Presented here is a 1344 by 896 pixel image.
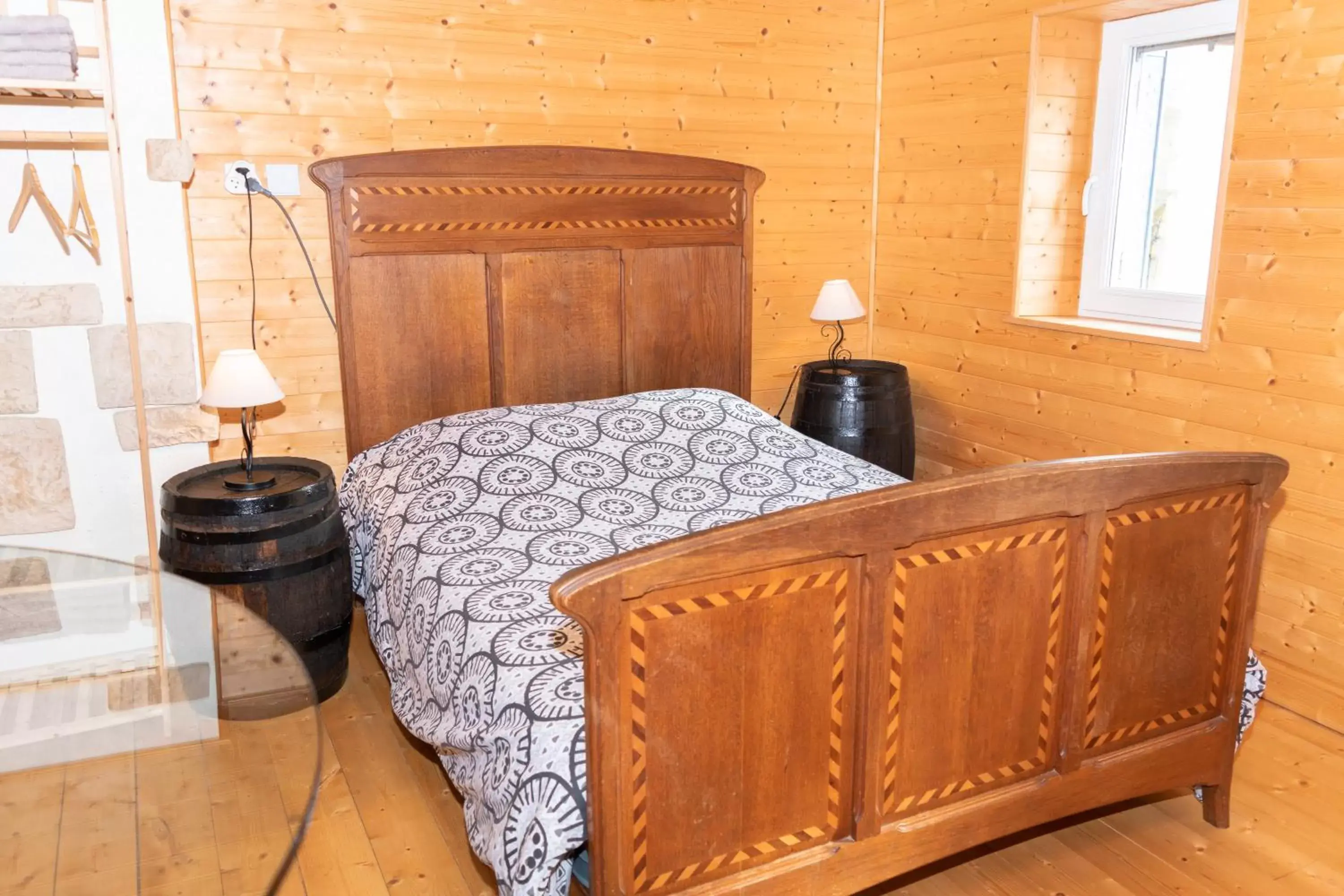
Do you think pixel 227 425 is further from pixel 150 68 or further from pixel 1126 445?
pixel 1126 445

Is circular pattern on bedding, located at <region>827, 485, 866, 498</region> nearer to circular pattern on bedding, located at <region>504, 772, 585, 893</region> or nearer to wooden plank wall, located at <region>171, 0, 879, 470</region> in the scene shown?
wooden plank wall, located at <region>171, 0, 879, 470</region>

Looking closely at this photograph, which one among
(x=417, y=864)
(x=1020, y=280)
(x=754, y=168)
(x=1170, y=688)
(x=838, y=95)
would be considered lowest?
(x=417, y=864)

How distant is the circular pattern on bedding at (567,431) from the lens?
9.80 ft

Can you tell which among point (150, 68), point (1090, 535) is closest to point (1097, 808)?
point (1090, 535)

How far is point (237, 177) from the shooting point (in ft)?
9.70

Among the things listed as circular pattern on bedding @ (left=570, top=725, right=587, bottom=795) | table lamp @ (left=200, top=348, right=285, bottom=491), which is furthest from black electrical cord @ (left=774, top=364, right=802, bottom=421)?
circular pattern on bedding @ (left=570, top=725, right=587, bottom=795)

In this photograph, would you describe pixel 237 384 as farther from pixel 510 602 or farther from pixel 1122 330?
pixel 1122 330

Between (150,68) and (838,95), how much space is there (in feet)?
7.24

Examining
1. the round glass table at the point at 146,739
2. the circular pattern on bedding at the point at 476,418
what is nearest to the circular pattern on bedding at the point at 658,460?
the circular pattern on bedding at the point at 476,418

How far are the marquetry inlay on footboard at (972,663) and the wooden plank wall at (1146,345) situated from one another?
1.17 metres

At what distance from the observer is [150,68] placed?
2.78 m

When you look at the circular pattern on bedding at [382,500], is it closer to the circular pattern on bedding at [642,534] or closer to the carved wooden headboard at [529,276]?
the carved wooden headboard at [529,276]

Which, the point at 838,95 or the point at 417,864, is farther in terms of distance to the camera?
the point at 838,95

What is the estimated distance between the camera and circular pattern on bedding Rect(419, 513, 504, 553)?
2.50 metres
